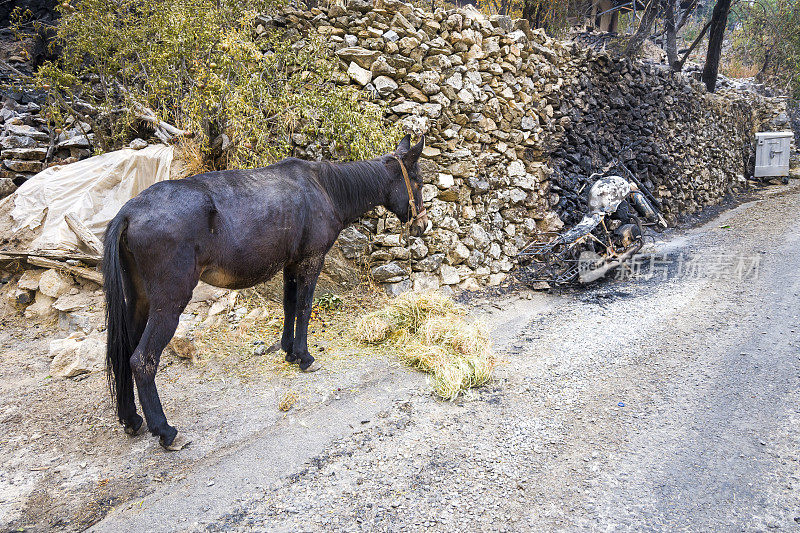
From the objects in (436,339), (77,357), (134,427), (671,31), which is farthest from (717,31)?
(77,357)

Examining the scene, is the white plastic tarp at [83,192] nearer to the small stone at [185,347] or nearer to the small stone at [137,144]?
the small stone at [137,144]

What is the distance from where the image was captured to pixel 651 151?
1066cm

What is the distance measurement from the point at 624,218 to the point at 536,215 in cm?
147

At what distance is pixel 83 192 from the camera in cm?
586

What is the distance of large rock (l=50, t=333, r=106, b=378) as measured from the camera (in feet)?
14.9

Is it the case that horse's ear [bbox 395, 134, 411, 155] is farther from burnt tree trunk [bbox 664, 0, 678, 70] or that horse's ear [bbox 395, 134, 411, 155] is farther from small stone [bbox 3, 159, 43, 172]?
burnt tree trunk [bbox 664, 0, 678, 70]

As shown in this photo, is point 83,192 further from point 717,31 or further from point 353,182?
point 717,31

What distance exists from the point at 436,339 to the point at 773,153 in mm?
15818

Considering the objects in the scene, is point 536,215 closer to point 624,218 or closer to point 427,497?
point 624,218

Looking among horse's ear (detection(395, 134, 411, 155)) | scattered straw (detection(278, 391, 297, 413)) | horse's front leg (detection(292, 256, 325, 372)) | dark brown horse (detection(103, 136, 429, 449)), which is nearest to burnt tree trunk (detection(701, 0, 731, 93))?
horse's ear (detection(395, 134, 411, 155))

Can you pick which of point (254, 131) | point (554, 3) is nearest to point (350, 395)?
point (254, 131)

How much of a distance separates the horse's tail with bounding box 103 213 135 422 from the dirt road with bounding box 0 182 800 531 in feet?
1.70

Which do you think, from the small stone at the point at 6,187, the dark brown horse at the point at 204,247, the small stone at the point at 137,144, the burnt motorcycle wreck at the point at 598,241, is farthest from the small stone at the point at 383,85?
the small stone at the point at 6,187

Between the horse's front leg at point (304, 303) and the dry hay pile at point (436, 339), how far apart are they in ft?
2.74
